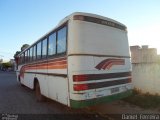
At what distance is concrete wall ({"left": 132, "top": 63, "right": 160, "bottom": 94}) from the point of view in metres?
9.40

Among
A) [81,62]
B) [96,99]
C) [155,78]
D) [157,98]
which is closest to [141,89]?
[155,78]

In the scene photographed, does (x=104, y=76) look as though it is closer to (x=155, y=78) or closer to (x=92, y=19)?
(x=92, y=19)

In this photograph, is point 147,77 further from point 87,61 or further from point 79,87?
point 79,87

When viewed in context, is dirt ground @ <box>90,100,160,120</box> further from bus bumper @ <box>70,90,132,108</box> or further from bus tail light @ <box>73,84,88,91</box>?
bus tail light @ <box>73,84,88,91</box>

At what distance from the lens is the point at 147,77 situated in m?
9.85

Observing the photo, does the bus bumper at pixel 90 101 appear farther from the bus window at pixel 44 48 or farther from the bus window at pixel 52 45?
the bus window at pixel 44 48

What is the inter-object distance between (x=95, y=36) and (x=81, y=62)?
3.39 feet

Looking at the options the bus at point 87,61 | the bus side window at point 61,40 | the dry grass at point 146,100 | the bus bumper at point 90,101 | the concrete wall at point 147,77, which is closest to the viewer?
the bus bumper at point 90,101

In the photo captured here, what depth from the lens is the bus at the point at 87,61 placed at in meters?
5.72

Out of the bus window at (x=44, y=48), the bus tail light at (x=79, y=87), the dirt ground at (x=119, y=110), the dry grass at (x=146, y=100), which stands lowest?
the dirt ground at (x=119, y=110)

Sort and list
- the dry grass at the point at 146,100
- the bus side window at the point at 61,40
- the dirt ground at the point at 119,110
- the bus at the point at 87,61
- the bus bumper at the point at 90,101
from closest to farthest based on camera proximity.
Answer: the bus bumper at the point at 90,101, the bus at the point at 87,61, the bus side window at the point at 61,40, the dirt ground at the point at 119,110, the dry grass at the point at 146,100

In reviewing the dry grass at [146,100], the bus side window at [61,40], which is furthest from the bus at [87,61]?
the dry grass at [146,100]

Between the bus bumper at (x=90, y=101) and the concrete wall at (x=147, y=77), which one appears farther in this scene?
the concrete wall at (x=147, y=77)

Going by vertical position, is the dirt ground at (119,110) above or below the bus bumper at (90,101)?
below
